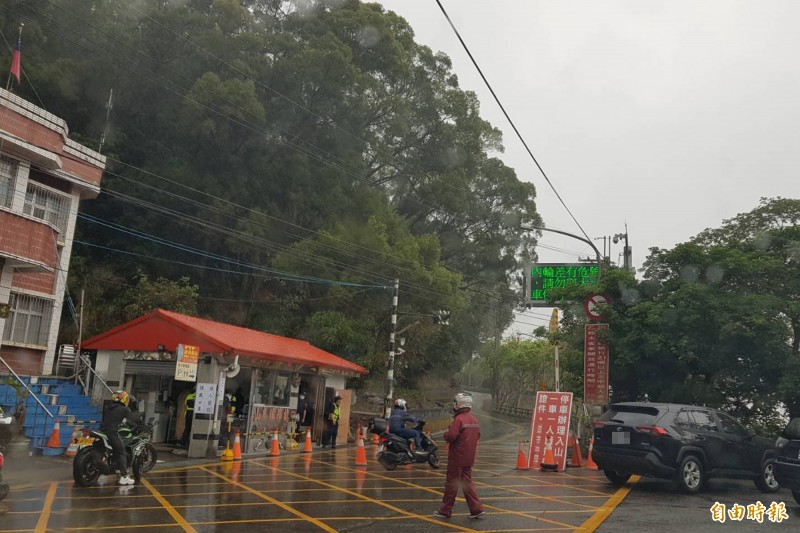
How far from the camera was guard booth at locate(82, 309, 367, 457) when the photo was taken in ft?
56.9

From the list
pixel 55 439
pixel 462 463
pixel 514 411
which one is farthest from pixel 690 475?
pixel 514 411

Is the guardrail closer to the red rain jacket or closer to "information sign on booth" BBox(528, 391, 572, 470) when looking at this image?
"information sign on booth" BBox(528, 391, 572, 470)

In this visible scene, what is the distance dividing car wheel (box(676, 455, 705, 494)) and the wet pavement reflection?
4.00 ft

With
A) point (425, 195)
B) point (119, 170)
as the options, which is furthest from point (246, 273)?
point (425, 195)

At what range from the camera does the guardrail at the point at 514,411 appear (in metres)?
56.6

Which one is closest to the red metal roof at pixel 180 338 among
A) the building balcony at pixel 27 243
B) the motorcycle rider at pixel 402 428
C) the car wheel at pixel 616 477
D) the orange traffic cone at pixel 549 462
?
the building balcony at pixel 27 243

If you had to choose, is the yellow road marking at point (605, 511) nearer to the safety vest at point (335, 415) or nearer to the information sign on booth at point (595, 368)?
the information sign on booth at point (595, 368)

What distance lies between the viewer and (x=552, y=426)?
16703 millimetres

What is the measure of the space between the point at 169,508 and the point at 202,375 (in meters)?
8.31

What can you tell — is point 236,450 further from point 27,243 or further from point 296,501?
point 27,243

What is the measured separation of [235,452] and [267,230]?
1908 cm

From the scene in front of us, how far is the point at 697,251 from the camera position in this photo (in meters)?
18.2

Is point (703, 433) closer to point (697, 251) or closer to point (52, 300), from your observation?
point (697, 251)

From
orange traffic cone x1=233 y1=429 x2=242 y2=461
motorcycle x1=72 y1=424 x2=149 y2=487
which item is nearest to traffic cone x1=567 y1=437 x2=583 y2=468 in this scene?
orange traffic cone x1=233 y1=429 x2=242 y2=461
